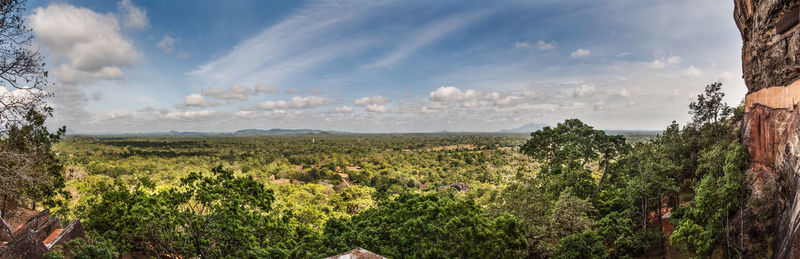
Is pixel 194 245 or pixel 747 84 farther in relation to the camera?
pixel 747 84

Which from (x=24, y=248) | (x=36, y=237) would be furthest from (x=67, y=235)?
(x=24, y=248)

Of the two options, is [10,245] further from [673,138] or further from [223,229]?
[673,138]

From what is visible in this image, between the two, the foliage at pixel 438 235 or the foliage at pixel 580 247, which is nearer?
the foliage at pixel 438 235

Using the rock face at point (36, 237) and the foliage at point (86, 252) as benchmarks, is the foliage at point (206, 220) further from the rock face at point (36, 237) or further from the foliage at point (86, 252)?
the foliage at point (86, 252)

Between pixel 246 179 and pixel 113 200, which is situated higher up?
pixel 246 179

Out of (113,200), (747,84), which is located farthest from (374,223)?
(747,84)

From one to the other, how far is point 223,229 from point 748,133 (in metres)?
22.1

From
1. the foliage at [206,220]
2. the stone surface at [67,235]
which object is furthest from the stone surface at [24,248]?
the foliage at [206,220]

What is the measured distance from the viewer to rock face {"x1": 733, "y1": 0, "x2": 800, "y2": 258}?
10367 mm

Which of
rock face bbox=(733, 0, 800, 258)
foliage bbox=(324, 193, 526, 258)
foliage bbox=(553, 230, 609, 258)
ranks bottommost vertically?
foliage bbox=(553, 230, 609, 258)

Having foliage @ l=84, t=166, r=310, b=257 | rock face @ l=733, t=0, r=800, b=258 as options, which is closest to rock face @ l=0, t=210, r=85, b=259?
foliage @ l=84, t=166, r=310, b=257

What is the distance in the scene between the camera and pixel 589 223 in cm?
1530

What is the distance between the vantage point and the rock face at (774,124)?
10.4 meters

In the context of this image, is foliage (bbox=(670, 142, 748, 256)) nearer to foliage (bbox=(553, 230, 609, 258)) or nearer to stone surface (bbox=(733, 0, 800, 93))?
foliage (bbox=(553, 230, 609, 258))
